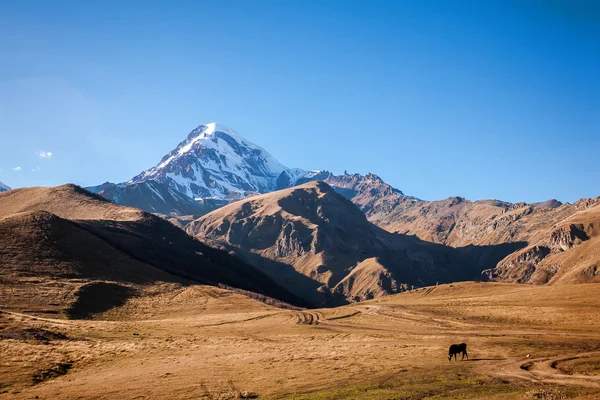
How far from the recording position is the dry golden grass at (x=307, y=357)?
39.2 meters

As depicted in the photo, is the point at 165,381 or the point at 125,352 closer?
the point at 165,381

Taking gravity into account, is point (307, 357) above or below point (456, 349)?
below

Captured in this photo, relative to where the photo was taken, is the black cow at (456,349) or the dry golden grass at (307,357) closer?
the dry golden grass at (307,357)

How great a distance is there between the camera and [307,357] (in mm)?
54781

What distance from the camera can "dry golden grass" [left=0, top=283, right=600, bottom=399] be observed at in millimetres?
39250

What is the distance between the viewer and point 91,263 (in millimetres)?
138625

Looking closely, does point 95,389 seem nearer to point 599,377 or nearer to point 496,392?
point 496,392

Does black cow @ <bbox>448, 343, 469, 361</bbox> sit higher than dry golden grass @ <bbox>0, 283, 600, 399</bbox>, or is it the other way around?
black cow @ <bbox>448, 343, 469, 361</bbox>

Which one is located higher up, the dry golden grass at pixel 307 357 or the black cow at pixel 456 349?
the black cow at pixel 456 349

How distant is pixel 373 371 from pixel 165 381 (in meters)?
20.5

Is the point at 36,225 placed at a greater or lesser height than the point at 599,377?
greater

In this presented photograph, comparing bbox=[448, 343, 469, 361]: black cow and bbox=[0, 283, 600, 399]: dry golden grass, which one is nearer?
bbox=[0, 283, 600, 399]: dry golden grass

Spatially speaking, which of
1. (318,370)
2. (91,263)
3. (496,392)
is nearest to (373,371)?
(318,370)

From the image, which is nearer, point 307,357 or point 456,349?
point 456,349
